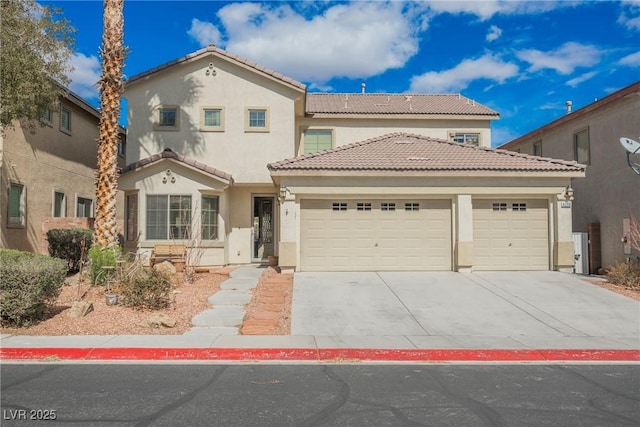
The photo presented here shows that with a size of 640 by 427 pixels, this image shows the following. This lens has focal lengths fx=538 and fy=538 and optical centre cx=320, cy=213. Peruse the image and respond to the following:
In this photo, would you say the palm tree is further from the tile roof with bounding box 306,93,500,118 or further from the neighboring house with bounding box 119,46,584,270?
the tile roof with bounding box 306,93,500,118

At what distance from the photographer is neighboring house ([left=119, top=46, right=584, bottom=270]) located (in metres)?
16.2

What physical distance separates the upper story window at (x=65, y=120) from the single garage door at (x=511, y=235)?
14.9 meters

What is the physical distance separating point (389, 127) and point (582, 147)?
7347 millimetres

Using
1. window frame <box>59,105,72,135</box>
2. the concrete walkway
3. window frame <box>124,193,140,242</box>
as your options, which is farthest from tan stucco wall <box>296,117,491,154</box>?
window frame <box>59,105,72,135</box>

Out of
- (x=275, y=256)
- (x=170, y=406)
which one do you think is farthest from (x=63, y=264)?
(x=275, y=256)

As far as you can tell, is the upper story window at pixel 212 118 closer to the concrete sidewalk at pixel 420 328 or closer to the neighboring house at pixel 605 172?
the concrete sidewalk at pixel 420 328

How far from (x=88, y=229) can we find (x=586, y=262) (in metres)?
17.4

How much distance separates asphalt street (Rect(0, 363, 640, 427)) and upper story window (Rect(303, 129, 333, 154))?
14652 millimetres

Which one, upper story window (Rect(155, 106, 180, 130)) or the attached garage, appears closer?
the attached garage

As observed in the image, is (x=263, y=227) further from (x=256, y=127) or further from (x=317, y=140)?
(x=317, y=140)

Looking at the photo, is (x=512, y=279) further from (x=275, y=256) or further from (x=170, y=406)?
(x=170, y=406)

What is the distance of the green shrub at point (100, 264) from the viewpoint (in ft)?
42.7

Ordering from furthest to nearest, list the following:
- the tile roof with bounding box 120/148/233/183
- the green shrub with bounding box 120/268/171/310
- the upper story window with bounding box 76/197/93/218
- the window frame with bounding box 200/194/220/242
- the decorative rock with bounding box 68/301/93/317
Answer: the upper story window with bounding box 76/197/93/218 → the window frame with bounding box 200/194/220/242 → the tile roof with bounding box 120/148/233/183 → the green shrub with bounding box 120/268/171/310 → the decorative rock with bounding box 68/301/93/317

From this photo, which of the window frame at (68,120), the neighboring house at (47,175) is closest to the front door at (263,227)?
the neighboring house at (47,175)
